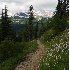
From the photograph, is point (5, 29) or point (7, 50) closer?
point (7, 50)

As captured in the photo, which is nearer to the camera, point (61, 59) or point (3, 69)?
point (61, 59)

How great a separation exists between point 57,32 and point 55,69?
76.5ft

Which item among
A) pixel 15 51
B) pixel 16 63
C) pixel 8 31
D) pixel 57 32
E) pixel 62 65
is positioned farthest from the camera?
pixel 8 31

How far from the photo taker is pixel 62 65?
1789 centimetres

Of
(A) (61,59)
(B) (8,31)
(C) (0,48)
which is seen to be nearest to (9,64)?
(C) (0,48)

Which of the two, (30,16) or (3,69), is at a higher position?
(30,16)

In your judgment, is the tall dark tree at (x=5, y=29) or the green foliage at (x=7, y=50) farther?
the tall dark tree at (x=5, y=29)

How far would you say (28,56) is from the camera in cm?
2586

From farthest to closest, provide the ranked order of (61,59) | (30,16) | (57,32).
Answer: (30,16) < (57,32) < (61,59)

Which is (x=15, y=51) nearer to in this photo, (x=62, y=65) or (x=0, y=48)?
(x=0, y=48)

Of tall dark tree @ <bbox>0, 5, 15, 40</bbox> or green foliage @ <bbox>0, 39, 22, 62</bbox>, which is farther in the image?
tall dark tree @ <bbox>0, 5, 15, 40</bbox>

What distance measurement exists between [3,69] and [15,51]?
3813 mm

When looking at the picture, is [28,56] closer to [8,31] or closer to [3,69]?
[3,69]

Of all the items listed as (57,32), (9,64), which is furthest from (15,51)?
(57,32)
